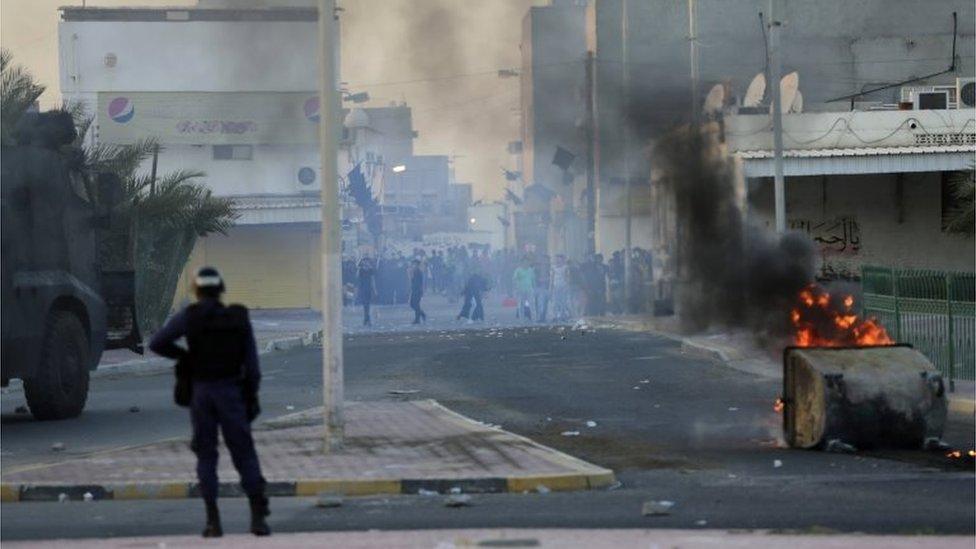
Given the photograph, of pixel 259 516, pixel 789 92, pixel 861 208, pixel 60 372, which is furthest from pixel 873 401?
pixel 789 92

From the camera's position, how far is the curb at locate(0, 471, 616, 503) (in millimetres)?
12180

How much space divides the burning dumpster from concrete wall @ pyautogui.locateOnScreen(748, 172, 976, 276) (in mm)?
26066

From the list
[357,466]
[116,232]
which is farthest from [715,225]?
[357,466]

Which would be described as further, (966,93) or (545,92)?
(545,92)

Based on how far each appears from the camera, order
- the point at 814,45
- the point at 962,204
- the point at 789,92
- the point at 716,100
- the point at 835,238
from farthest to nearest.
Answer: the point at 814,45
the point at 716,100
the point at 789,92
the point at 835,238
the point at 962,204

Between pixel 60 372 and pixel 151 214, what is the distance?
53.5 ft

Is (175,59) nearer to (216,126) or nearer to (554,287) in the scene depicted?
(216,126)

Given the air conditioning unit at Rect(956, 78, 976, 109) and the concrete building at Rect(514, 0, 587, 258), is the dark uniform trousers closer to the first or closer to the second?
the air conditioning unit at Rect(956, 78, 976, 109)

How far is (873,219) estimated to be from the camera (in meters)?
41.0

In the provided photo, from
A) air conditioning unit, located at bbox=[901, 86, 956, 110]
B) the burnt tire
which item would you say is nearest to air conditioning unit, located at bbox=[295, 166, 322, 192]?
air conditioning unit, located at bbox=[901, 86, 956, 110]

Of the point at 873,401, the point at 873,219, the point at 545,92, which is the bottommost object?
the point at 873,401

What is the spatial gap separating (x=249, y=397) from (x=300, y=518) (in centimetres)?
120

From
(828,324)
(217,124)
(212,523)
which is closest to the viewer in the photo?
(212,523)

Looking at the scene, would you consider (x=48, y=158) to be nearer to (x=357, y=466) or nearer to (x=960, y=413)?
(x=357, y=466)
